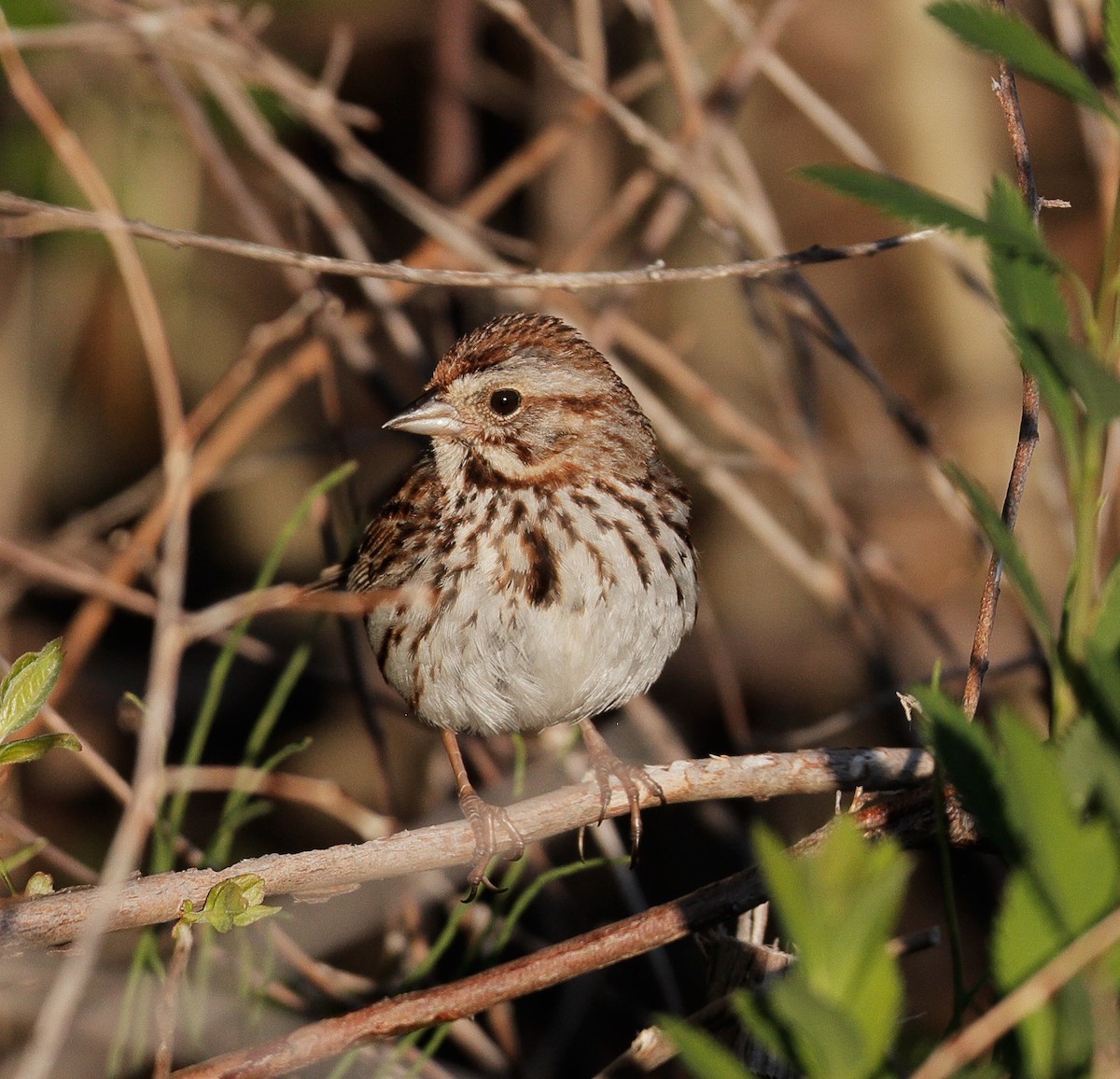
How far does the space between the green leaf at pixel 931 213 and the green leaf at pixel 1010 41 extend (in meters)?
0.13

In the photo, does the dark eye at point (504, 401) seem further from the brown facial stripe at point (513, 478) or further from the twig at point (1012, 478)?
the twig at point (1012, 478)

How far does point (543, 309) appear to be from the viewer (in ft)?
13.5

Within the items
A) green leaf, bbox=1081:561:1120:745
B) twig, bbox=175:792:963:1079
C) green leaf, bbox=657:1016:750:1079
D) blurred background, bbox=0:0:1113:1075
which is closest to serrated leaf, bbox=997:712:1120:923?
green leaf, bbox=1081:561:1120:745

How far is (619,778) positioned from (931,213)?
1964mm

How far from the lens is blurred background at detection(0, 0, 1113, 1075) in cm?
375

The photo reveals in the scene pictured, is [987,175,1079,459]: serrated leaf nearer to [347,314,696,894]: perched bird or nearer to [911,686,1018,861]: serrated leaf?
[911,686,1018,861]: serrated leaf

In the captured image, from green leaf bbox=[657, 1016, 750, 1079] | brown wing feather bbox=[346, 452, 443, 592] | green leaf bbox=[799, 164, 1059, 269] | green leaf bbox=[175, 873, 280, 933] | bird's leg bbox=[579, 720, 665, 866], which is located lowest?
bird's leg bbox=[579, 720, 665, 866]

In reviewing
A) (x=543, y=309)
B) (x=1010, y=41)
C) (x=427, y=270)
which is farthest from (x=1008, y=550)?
(x=543, y=309)

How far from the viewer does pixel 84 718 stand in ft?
16.8

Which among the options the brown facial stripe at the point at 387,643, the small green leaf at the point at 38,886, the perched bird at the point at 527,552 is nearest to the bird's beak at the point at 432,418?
the perched bird at the point at 527,552

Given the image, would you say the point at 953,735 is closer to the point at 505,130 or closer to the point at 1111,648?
the point at 1111,648

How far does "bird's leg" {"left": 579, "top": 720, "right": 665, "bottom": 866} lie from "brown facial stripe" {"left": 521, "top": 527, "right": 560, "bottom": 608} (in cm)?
38

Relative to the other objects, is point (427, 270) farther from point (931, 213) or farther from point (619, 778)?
point (619, 778)

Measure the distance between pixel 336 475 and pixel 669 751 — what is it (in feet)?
5.25
